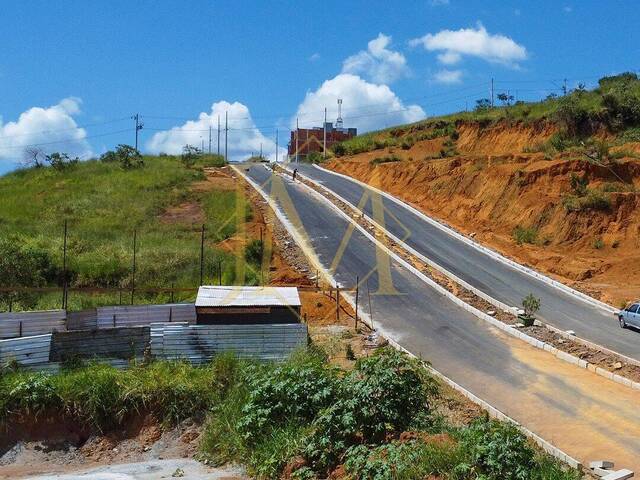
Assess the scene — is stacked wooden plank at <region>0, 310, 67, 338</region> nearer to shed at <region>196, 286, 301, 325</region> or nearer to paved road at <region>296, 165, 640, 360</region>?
shed at <region>196, 286, 301, 325</region>

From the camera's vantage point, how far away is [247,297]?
17.8 meters

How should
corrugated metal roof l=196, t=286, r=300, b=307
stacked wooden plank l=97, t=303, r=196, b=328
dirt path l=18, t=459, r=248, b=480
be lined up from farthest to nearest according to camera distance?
1. corrugated metal roof l=196, t=286, r=300, b=307
2. stacked wooden plank l=97, t=303, r=196, b=328
3. dirt path l=18, t=459, r=248, b=480

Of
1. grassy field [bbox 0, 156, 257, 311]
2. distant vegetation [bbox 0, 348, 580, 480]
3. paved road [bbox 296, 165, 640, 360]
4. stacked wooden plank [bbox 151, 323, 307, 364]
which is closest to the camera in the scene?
distant vegetation [bbox 0, 348, 580, 480]

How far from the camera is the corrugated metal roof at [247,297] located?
17.3 metres

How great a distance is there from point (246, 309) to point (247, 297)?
670 millimetres

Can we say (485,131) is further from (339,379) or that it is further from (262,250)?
(339,379)

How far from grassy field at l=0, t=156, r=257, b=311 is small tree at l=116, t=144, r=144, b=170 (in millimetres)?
1049

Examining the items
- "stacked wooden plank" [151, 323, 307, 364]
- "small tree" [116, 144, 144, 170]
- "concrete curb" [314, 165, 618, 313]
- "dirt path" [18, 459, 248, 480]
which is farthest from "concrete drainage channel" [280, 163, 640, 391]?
"small tree" [116, 144, 144, 170]

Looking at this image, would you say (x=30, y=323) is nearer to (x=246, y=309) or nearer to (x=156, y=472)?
(x=246, y=309)

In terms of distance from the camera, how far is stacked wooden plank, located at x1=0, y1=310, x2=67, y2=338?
15467 millimetres

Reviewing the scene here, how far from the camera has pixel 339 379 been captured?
11.0 metres

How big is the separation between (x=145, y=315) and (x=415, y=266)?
13.5 metres

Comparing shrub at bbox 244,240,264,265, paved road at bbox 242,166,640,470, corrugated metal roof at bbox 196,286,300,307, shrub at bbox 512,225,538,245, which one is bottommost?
paved road at bbox 242,166,640,470

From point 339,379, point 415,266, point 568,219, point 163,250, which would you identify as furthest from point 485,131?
point 339,379
